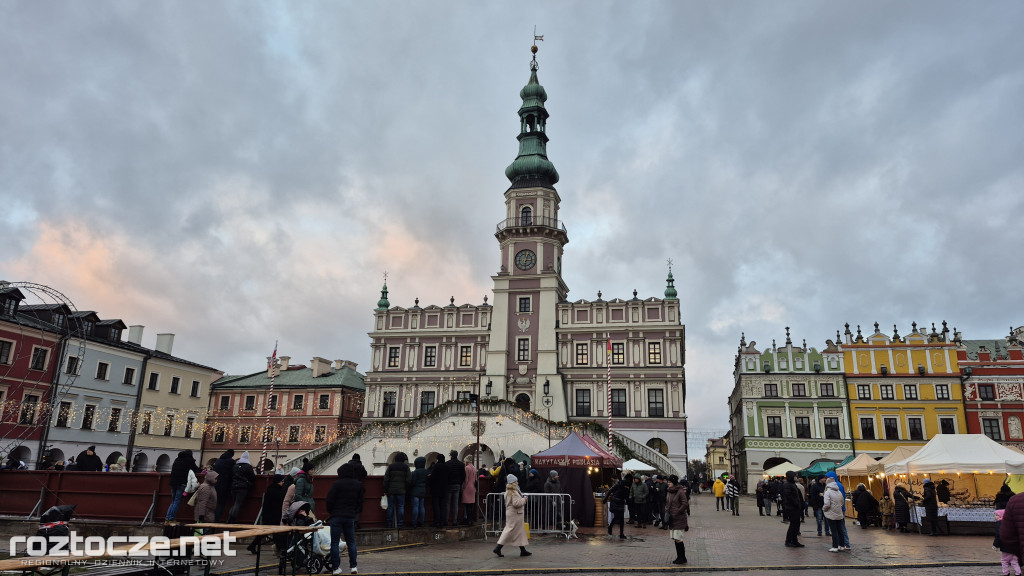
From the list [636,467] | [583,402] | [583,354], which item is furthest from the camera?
[583,354]

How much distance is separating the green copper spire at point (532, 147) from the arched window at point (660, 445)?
21506mm

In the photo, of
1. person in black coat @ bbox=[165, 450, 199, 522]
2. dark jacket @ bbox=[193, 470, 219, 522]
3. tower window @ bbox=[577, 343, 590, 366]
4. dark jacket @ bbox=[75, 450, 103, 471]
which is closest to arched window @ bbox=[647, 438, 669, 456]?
tower window @ bbox=[577, 343, 590, 366]

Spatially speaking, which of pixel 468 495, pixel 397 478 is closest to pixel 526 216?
pixel 468 495

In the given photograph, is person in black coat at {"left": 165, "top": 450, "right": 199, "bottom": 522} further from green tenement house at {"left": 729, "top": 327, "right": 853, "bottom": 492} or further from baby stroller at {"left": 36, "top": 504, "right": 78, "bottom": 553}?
green tenement house at {"left": 729, "top": 327, "right": 853, "bottom": 492}

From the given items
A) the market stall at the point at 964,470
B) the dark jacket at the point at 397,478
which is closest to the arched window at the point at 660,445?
the market stall at the point at 964,470

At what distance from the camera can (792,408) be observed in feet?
164

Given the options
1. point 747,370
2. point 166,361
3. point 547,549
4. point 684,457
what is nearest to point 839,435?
point 747,370

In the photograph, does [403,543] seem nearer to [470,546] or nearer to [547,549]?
[470,546]

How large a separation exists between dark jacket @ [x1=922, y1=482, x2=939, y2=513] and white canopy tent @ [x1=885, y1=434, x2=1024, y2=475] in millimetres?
1487

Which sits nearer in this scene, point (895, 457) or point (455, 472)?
point (455, 472)

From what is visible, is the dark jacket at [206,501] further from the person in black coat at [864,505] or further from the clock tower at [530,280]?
the clock tower at [530,280]

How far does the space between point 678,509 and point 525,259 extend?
40.1 m

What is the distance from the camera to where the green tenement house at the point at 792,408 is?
4884 cm

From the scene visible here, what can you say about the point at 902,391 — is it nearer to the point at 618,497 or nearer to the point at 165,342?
the point at 618,497
